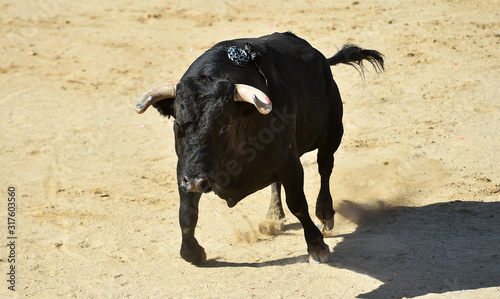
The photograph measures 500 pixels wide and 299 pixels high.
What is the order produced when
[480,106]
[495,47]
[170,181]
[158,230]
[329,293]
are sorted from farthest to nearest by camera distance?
[495,47]
[480,106]
[170,181]
[158,230]
[329,293]

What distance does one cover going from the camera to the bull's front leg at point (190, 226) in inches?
236

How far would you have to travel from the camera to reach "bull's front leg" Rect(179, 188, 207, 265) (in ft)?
19.7

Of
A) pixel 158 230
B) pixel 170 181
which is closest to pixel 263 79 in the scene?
pixel 158 230

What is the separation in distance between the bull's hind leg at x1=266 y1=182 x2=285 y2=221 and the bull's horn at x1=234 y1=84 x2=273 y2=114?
81.3 inches

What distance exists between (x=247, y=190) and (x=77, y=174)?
3471 mm

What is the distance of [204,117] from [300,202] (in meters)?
1.36

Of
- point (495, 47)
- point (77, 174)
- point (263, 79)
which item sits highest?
point (263, 79)

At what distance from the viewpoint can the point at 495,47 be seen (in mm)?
11391

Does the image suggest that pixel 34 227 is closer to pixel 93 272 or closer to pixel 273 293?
pixel 93 272

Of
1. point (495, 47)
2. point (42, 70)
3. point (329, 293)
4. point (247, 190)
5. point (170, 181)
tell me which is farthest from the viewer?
point (42, 70)

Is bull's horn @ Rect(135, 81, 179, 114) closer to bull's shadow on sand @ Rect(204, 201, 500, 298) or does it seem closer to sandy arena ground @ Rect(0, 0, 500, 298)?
sandy arena ground @ Rect(0, 0, 500, 298)

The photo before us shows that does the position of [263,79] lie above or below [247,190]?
above

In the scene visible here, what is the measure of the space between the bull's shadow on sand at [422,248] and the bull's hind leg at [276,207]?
0.69m

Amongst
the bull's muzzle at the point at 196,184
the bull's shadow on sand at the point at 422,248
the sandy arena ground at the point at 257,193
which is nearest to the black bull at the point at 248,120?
the bull's muzzle at the point at 196,184
